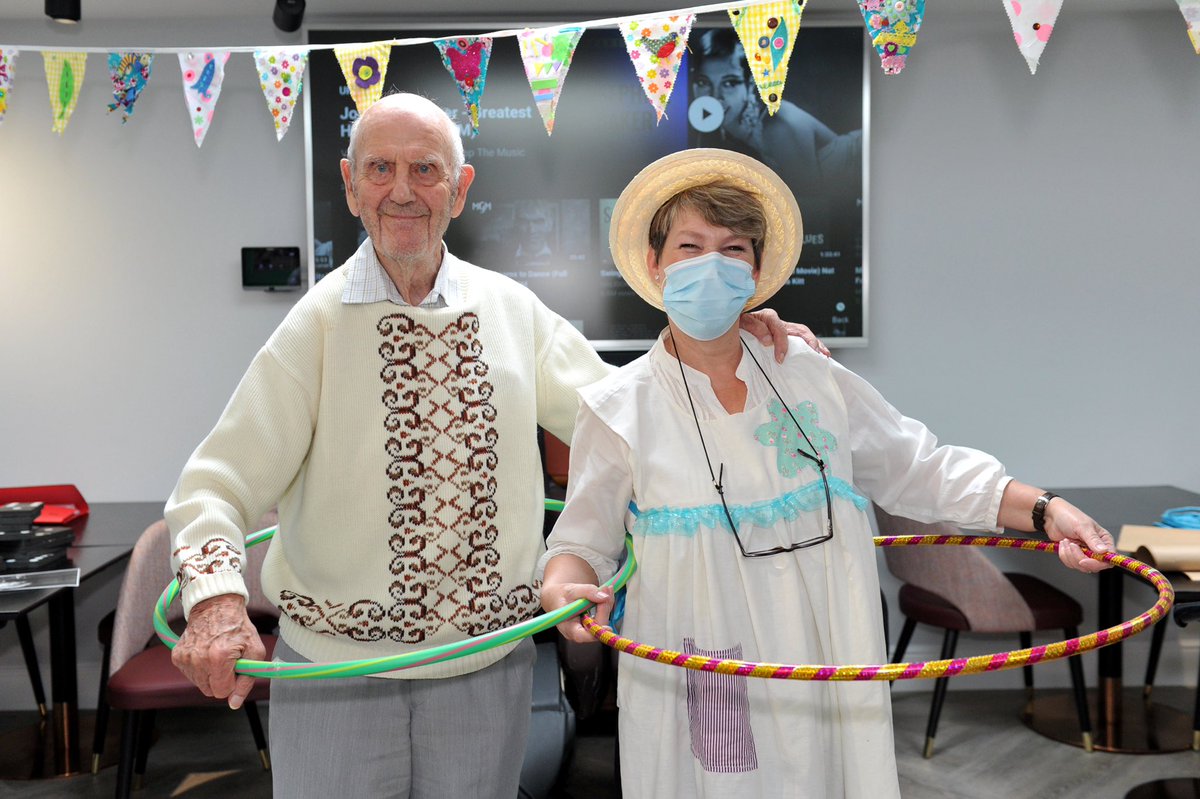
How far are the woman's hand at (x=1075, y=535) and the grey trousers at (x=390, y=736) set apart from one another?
3.43ft

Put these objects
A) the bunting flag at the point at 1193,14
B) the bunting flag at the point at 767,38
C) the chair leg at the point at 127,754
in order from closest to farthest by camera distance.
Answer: the bunting flag at the point at 1193,14 < the bunting flag at the point at 767,38 < the chair leg at the point at 127,754

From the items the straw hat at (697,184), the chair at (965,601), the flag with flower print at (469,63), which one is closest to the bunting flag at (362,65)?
the flag with flower print at (469,63)

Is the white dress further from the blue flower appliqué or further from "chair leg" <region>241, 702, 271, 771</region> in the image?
"chair leg" <region>241, 702, 271, 771</region>

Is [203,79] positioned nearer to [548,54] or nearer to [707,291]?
[548,54]

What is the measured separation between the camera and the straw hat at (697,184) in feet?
6.28

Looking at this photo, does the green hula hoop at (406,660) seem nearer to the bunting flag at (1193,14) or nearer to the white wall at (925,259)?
the bunting flag at (1193,14)

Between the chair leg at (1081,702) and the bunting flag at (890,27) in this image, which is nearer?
the bunting flag at (890,27)

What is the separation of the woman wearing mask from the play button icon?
2.95 meters

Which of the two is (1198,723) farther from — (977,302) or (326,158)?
(326,158)

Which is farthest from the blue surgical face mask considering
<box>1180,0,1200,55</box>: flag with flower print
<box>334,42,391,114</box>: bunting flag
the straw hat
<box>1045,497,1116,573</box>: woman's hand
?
<box>334,42,391,114</box>: bunting flag

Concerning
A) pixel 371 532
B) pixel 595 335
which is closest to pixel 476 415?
pixel 371 532

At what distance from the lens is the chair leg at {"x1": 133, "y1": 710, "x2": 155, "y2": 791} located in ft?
12.4

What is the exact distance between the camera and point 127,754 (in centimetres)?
357

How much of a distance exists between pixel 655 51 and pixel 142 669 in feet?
9.18
